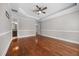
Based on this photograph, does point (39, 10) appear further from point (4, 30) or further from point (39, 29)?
point (4, 30)

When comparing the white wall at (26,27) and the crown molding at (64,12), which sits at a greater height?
the crown molding at (64,12)

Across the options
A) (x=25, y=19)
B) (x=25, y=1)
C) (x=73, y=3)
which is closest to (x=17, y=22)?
(x=25, y=19)

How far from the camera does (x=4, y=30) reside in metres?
1.99

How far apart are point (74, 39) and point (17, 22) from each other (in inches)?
48.2

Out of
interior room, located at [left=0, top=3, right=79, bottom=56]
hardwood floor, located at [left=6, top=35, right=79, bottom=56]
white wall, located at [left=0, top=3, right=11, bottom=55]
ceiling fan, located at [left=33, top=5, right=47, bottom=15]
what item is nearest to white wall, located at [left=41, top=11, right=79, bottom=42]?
interior room, located at [left=0, top=3, right=79, bottom=56]

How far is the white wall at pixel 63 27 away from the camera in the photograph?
6.42ft

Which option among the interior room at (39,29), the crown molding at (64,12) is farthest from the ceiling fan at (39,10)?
the crown molding at (64,12)

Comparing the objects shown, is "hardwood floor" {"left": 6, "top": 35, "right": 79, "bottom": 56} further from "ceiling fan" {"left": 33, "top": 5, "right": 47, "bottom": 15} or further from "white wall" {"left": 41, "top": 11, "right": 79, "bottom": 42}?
"ceiling fan" {"left": 33, "top": 5, "right": 47, "bottom": 15}

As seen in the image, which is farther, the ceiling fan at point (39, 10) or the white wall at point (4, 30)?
the ceiling fan at point (39, 10)

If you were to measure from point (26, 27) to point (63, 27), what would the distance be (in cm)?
79

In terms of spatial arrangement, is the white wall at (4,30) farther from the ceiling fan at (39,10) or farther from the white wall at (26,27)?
the ceiling fan at (39,10)

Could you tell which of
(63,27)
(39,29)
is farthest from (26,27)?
(63,27)

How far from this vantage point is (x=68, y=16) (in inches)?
77.3

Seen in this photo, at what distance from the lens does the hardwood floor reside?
1.96 metres
